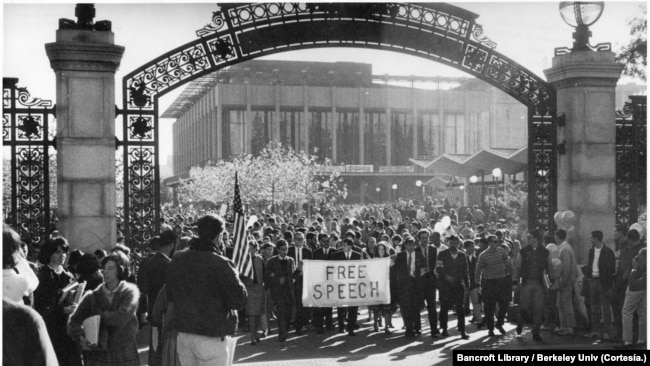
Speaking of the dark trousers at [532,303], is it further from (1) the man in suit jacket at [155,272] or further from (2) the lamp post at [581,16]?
(1) the man in suit jacket at [155,272]

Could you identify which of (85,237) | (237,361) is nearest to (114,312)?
(237,361)

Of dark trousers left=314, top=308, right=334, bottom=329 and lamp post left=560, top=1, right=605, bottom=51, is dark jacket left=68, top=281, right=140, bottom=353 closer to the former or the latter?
dark trousers left=314, top=308, right=334, bottom=329

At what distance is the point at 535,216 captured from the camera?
45.1 feet

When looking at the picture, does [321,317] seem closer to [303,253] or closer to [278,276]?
[278,276]

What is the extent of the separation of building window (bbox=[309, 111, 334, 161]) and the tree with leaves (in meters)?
58.6

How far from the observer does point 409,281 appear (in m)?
13.0

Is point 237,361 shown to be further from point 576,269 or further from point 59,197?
point 576,269

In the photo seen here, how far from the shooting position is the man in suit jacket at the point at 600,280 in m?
11.7

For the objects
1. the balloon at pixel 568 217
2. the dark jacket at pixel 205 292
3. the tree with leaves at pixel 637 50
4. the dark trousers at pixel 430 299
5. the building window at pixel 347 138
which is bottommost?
the dark trousers at pixel 430 299

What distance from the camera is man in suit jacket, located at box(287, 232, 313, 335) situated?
13.4 meters

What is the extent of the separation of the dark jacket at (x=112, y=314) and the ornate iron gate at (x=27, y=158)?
5.03 m

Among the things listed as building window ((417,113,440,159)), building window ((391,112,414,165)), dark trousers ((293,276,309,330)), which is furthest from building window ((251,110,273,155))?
dark trousers ((293,276,309,330))

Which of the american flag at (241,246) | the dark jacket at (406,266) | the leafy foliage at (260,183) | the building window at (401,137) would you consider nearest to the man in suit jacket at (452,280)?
the dark jacket at (406,266)

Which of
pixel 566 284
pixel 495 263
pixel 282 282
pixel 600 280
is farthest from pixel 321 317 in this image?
pixel 600 280
